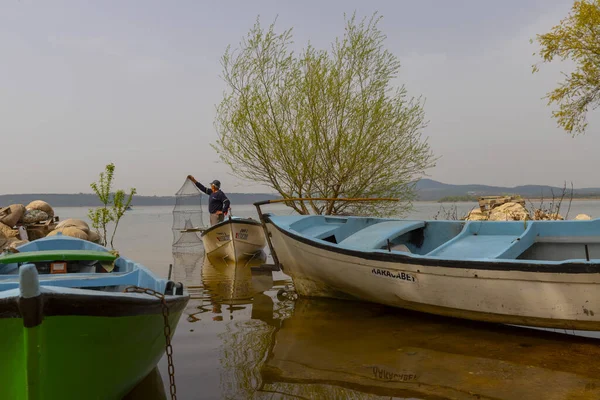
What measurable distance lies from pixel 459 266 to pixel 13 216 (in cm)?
1501

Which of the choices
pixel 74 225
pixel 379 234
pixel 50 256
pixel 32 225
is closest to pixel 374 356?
pixel 379 234

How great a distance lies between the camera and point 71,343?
10.0ft

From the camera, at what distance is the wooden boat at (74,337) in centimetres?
279

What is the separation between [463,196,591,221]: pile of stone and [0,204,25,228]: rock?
15.6 metres

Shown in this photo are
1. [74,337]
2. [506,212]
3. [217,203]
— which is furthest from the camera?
[506,212]

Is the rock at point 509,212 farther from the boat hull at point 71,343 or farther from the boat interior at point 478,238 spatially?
the boat hull at point 71,343

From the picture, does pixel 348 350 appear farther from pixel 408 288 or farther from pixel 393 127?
pixel 393 127

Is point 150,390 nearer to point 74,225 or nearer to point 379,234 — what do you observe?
point 379,234

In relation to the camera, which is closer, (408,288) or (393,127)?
(408,288)

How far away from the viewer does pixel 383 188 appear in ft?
55.5

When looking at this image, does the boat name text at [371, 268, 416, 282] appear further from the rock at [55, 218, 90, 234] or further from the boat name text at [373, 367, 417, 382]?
the rock at [55, 218, 90, 234]

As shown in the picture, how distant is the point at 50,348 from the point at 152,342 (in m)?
1.19

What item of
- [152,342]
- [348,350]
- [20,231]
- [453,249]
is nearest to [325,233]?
[453,249]

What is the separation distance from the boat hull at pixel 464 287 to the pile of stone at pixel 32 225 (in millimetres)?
9955
